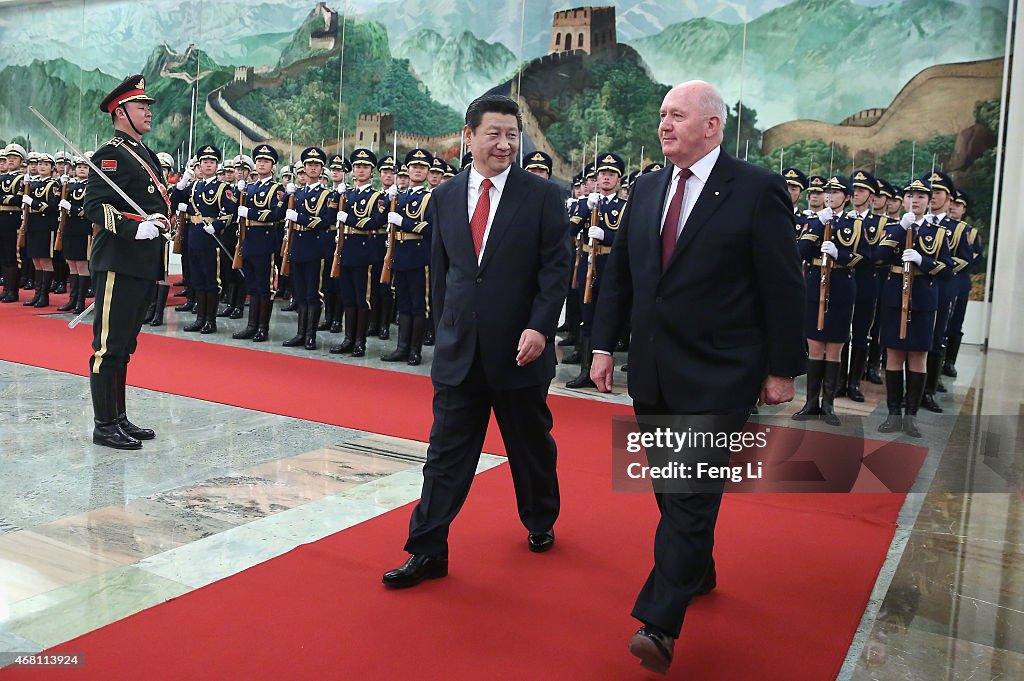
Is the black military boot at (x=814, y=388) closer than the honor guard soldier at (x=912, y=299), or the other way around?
the honor guard soldier at (x=912, y=299)

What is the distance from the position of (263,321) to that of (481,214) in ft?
20.3

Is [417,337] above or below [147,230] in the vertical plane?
below

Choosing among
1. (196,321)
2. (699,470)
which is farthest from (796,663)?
(196,321)

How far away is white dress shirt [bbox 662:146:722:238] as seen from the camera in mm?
2627

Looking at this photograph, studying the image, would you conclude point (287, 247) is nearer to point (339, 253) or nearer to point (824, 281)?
point (339, 253)

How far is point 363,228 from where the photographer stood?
8.33 m

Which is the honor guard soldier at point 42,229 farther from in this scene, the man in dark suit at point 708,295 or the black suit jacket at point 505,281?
the man in dark suit at point 708,295

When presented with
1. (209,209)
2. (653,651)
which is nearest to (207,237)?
(209,209)

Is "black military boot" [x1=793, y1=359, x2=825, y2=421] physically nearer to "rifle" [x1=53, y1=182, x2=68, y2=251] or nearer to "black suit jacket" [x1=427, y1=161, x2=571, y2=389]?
"black suit jacket" [x1=427, y1=161, x2=571, y2=389]

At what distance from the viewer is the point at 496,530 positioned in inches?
142

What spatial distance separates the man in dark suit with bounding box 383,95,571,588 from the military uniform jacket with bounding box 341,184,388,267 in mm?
5281

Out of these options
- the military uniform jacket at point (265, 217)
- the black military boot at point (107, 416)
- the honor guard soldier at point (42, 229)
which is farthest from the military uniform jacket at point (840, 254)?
the honor guard soldier at point (42, 229)

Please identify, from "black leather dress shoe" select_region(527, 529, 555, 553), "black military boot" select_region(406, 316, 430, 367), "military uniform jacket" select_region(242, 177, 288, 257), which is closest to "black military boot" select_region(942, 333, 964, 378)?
"black military boot" select_region(406, 316, 430, 367)

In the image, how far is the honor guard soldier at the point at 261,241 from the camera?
8826 mm
